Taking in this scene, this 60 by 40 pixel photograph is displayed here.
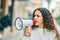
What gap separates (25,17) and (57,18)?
0.78 ft

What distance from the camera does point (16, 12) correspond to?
1.28 meters

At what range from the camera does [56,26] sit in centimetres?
117

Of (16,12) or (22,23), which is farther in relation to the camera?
(16,12)

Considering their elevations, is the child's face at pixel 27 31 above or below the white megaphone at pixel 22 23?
below

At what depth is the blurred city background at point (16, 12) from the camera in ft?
4.01

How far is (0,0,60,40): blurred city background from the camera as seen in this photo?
122 centimetres

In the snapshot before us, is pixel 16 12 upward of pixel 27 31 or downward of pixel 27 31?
upward

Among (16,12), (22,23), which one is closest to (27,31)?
(22,23)

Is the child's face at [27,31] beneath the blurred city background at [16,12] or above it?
beneath

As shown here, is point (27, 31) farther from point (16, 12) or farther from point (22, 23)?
point (16, 12)

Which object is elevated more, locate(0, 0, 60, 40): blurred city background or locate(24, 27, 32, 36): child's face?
locate(0, 0, 60, 40): blurred city background

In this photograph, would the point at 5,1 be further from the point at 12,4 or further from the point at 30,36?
the point at 30,36

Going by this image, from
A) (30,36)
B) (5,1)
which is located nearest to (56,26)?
(30,36)

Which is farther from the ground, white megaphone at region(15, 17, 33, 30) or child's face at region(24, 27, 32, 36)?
white megaphone at region(15, 17, 33, 30)
